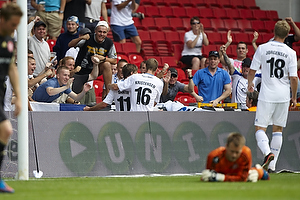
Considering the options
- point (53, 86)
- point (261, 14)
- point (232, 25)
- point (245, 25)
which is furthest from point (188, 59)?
point (261, 14)

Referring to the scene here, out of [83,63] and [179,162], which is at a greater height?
[83,63]

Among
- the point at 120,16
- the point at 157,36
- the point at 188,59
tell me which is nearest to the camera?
the point at 120,16

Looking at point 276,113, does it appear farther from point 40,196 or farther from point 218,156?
point 40,196

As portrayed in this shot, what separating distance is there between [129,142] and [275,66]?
275 cm

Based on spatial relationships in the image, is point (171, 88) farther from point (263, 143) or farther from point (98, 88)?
point (263, 143)

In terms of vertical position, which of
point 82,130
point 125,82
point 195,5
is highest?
point 195,5

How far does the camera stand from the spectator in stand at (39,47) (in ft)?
39.8

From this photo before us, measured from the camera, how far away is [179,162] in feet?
31.4

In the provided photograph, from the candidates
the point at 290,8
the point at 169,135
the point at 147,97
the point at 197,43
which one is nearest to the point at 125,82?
the point at 147,97

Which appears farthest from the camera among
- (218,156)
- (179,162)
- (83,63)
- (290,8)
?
(290,8)

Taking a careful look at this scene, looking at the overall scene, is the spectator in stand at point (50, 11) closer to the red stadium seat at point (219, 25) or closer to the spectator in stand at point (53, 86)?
the spectator in stand at point (53, 86)

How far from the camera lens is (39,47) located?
12.2 m

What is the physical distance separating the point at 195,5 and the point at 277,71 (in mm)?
12085

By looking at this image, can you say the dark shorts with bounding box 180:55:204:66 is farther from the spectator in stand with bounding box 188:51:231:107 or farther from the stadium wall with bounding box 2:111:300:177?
the stadium wall with bounding box 2:111:300:177
